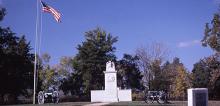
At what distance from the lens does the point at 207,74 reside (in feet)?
249

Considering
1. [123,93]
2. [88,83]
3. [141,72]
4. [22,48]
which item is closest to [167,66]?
[141,72]

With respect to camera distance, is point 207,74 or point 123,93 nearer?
point 123,93

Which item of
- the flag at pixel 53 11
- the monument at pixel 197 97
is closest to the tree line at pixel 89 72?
the flag at pixel 53 11

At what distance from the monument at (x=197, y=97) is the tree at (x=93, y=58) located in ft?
179

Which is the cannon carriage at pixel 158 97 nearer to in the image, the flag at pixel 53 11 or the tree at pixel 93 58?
the flag at pixel 53 11

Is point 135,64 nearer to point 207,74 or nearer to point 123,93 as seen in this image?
point 207,74

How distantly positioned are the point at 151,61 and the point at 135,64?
6085mm

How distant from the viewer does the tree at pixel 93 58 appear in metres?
73.3

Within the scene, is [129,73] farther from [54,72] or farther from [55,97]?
[55,97]

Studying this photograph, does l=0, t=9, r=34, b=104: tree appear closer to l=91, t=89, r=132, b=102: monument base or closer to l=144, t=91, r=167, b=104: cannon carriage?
l=91, t=89, r=132, b=102: monument base

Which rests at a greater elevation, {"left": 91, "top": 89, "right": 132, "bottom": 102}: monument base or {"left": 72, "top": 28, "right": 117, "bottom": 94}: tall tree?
{"left": 72, "top": 28, "right": 117, "bottom": 94}: tall tree

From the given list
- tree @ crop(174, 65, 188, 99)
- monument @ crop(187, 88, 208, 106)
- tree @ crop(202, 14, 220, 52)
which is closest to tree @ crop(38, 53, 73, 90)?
tree @ crop(174, 65, 188, 99)

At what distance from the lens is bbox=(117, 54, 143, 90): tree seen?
83.3m

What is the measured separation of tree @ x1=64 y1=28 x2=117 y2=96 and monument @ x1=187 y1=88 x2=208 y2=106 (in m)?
54.4
